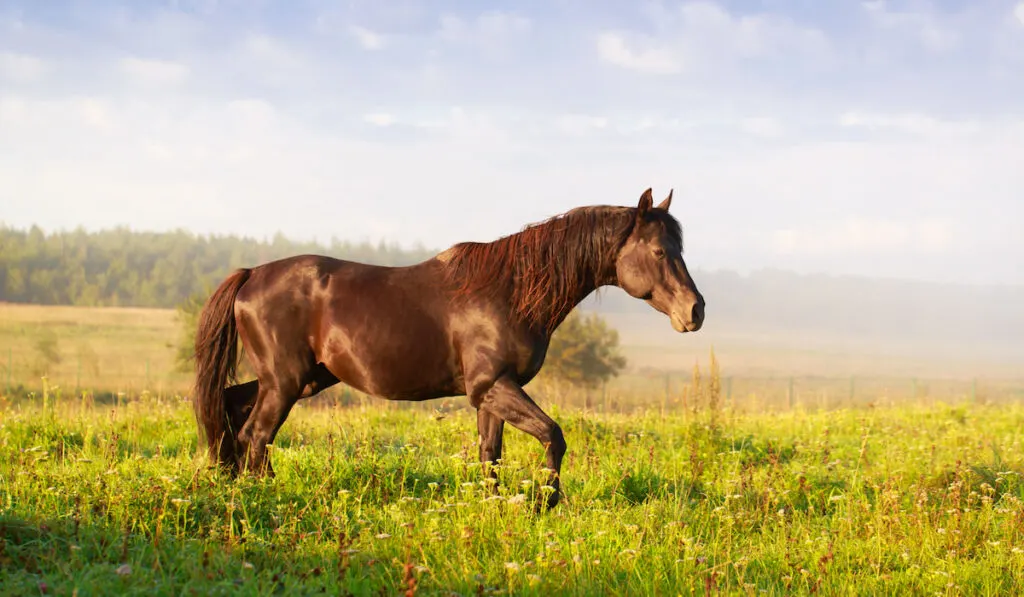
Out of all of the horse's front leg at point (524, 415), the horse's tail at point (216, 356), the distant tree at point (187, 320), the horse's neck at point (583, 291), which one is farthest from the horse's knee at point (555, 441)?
the distant tree at point (187, 320)

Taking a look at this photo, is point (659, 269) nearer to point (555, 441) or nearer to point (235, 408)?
point (555, 441)

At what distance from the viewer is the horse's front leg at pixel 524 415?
613cm

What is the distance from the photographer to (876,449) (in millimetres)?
10688

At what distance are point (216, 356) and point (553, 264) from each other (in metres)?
3.07

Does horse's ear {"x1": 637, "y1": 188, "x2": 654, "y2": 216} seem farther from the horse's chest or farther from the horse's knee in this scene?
the horse's knee

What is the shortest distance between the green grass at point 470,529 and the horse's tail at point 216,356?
0.37 metres

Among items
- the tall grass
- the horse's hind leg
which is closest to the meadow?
the tall grass

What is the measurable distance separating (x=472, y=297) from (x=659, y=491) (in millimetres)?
2401

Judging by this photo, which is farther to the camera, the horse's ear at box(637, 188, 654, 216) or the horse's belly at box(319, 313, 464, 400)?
the horse's belly at box(319, 313, 464, 400)

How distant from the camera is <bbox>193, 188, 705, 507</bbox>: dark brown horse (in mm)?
6461

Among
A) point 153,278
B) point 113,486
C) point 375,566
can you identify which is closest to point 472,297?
point 375,566

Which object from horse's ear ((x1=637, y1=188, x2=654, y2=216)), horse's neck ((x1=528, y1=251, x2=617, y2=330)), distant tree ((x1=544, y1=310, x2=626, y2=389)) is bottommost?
distant tree ((x1=544, y1=310, x2=626, y2=389))

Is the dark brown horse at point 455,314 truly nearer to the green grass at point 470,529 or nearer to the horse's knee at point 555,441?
the horse's knee at point 555,441

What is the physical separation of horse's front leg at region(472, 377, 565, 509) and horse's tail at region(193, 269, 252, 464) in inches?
92.8
